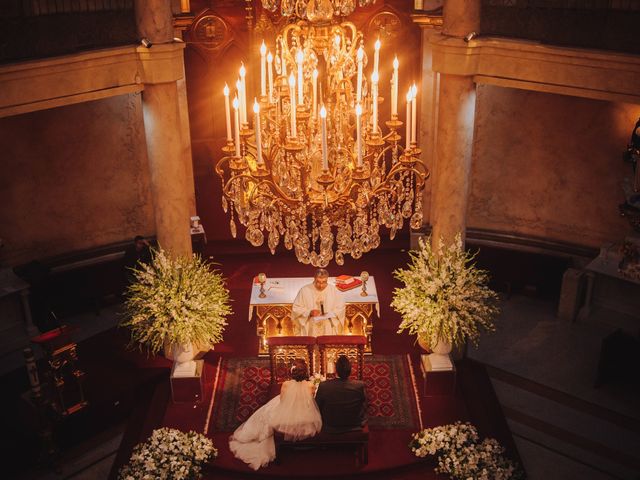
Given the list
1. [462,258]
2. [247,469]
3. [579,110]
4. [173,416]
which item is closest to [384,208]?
[462,258]

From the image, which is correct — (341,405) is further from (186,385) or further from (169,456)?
(186,385)

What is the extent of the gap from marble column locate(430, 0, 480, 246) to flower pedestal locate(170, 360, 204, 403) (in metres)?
3.45

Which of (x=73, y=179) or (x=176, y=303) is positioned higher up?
(x=73, y=179)

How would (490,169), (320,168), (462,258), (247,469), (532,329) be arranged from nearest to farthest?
(320,168), (247,469), (462,258), (532,329), (490,169)

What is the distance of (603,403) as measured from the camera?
10336mm

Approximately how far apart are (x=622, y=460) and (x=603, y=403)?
42.0 inches

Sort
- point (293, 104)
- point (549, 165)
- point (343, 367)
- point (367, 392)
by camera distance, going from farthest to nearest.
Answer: point (549, 165) < point (367, 392) < point (343, 367) < point (293, 104)

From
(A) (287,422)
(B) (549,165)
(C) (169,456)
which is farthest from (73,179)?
(B) (549,165)

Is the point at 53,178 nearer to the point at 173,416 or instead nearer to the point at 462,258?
the point at 173,416

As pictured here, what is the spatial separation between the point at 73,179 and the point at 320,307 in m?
4.52

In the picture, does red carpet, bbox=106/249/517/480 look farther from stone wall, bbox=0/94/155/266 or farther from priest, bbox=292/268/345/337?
stone wall, bbox=0/94/155/266

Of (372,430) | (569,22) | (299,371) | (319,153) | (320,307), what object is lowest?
(372,430)

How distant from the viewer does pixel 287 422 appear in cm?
872

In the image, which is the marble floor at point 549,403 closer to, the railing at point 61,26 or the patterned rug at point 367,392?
the patterned rug at point 367,392
